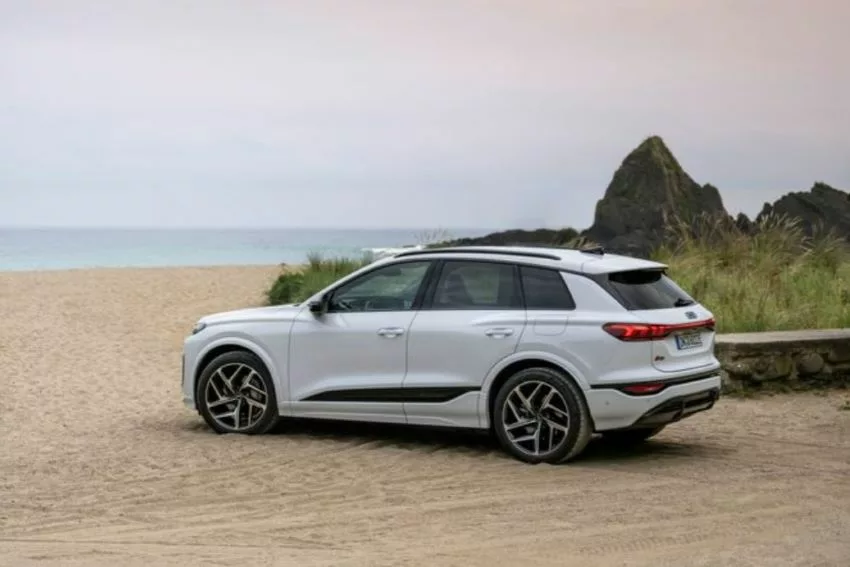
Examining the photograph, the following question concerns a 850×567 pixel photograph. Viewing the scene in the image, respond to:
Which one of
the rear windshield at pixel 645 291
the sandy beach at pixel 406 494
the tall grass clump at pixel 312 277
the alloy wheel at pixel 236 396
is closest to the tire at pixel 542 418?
the sandy beach at pixel 406 494

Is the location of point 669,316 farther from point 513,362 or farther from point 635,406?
point 513,362

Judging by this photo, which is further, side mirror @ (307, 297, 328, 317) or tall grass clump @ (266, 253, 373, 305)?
tall grass clump @ (266, 253, 373, 305)

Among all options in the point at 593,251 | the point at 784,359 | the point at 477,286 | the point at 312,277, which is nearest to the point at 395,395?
the point at 477,286

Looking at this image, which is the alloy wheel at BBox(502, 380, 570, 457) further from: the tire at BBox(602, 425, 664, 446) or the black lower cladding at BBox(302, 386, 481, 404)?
the tire at BBox(602, 425, 664, 446)

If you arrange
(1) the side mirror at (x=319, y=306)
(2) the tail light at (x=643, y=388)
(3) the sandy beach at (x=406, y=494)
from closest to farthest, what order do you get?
(3) the sandy beach at (x=406, y=494), (2) the tail light at (x=643, y=388), (1) the side mirror at (x=319, y=306)

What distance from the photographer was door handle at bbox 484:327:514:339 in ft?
34.3

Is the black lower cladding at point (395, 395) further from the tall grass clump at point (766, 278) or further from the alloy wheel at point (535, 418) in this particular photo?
the tall grass clump at point (766, 278)

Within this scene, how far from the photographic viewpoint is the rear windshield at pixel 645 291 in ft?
33.8

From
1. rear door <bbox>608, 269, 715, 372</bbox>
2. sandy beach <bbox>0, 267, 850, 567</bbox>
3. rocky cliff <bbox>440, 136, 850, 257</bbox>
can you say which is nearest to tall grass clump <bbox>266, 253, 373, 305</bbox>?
rocky cliff <bbox>440, 136, 850, 257</bbox>

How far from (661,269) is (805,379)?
470 cm

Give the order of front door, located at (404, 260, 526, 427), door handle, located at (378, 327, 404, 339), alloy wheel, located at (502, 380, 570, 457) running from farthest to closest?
1. door handle, located at (378, 327, 404, 339)
2. front door, located at (404, 260, 526, 427)
3. alloy wheel, located at (502, 380, 570, 457)

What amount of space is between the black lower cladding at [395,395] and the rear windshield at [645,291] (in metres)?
1.34

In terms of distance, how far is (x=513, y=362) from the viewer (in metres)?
10.4

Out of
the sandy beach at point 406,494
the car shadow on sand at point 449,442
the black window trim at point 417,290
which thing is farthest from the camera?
the black window trim at point 417,290
